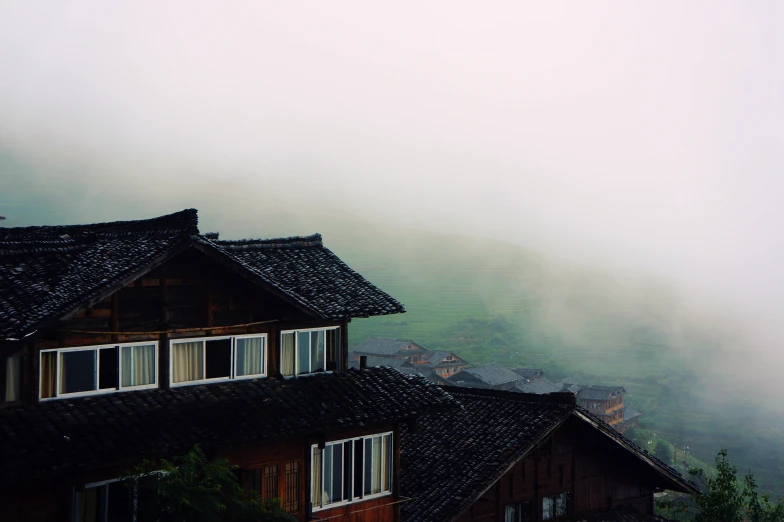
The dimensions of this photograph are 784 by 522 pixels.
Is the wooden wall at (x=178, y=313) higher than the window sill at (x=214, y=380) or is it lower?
higher

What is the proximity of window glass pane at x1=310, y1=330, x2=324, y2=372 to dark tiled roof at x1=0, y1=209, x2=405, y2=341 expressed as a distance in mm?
982

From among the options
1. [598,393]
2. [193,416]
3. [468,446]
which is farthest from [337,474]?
[598,393]

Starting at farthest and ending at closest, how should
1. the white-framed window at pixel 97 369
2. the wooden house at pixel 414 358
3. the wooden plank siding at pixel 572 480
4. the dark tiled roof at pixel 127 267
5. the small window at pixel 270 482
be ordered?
the wooden house at pixel 414 358
the wooden plank siding at pixel 572 480
the small window at pixel 270 482
the white-framed window at pixel 97 369
the dark tiled roof at pixel 127 267

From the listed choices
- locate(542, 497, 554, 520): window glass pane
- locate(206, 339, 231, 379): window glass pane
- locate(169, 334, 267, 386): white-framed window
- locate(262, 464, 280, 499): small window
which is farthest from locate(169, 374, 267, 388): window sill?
locate(542, 497, 554, 520): window glass pane

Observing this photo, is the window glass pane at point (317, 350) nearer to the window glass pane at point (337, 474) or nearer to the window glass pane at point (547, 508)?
the window glass pane at point (337, 474)

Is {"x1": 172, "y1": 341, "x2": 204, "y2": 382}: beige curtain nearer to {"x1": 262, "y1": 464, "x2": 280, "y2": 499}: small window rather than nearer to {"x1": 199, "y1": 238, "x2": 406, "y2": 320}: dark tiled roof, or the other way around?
{"x1": 199, "y1": 238, "x2": 406, "y2": 320}: dark tiled roof

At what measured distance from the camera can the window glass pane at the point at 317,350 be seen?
21.8m

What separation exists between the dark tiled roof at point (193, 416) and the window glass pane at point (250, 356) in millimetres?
394

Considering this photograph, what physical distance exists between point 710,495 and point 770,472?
96.6 meters

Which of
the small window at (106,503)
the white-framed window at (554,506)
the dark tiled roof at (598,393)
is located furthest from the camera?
the dark tiled roof at (598,393)

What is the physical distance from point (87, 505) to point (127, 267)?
499 cm

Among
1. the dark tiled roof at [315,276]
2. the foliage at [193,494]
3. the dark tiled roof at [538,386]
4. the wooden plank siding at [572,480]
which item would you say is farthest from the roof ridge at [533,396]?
the dark tiled roof at [538,386]

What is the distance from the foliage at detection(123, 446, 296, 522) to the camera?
597 inches

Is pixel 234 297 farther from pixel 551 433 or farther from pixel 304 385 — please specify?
pixel 551 433
